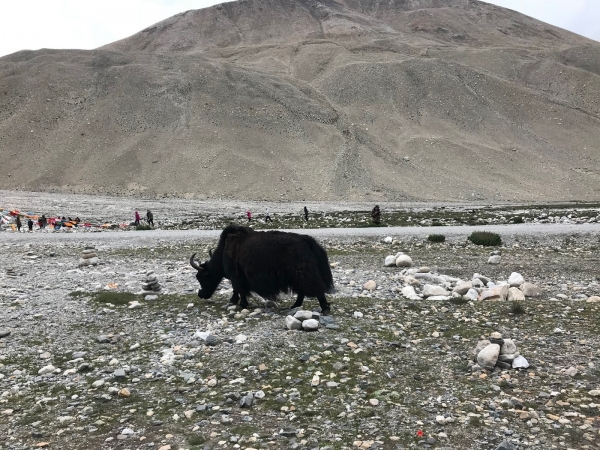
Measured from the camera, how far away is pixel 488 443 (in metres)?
4.72

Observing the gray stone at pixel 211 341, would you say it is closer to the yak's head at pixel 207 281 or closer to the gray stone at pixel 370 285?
the yak's head at pixel 207 281

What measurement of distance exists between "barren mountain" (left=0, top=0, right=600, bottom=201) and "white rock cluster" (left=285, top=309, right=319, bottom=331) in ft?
201

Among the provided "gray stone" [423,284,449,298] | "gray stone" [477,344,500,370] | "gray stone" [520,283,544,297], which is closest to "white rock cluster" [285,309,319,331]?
"gray stone" [477,344,500,370]

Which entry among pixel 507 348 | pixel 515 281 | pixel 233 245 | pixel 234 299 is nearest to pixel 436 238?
pixel 515 281

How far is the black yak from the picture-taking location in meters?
9.02

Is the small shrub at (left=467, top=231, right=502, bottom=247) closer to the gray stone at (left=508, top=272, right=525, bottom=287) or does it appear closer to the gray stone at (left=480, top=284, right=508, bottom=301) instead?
the gray stone at (left=508, top=272, right=525, bottom=287)

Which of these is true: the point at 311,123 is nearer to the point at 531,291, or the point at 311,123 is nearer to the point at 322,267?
the point at 531,291

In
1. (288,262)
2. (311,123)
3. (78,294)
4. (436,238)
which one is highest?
(311,123)

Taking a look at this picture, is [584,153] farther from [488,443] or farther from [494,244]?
[488,443]

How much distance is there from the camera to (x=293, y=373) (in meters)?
6.35

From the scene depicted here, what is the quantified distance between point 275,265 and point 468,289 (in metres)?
4.52

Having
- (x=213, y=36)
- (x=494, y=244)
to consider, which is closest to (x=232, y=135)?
(x=494, y=244)

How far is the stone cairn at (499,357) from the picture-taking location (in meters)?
6.29

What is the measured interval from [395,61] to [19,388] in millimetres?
119509
